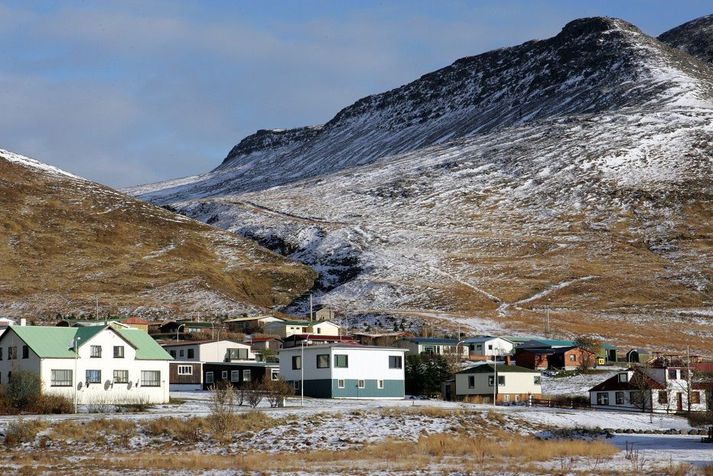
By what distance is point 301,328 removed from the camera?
130000 millimetres

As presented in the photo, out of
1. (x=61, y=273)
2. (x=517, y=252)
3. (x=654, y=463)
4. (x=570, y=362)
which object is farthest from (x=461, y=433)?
(x=517, y=252)

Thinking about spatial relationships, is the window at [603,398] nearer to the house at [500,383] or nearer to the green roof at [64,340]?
the house at [500,383]

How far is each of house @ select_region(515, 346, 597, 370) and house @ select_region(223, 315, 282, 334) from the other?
37601 millimetres

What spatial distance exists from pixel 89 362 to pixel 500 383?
31.7m

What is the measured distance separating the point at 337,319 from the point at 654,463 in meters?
108

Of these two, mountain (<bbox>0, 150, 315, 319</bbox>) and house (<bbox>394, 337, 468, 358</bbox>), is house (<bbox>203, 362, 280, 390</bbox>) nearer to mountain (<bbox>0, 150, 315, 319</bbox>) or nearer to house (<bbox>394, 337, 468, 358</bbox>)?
house (<bbox>394, 337, 468, 358</bbox>)

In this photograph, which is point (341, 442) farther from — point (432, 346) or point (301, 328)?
point (301, 328)

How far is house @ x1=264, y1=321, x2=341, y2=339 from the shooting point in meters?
128

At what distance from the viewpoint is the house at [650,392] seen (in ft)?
273

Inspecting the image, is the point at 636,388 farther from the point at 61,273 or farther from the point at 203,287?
the point at 61,273

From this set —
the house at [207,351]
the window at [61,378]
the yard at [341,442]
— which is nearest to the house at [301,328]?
the house at [207,351]

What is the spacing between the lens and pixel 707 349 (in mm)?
132500

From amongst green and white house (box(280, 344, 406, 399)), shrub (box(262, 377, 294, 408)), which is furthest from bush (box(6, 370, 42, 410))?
green and white house (box(280, 344, 406, 399))

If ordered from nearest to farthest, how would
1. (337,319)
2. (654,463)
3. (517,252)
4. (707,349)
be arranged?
(654,463) < (707,349) < (337,319) < (517,252)
